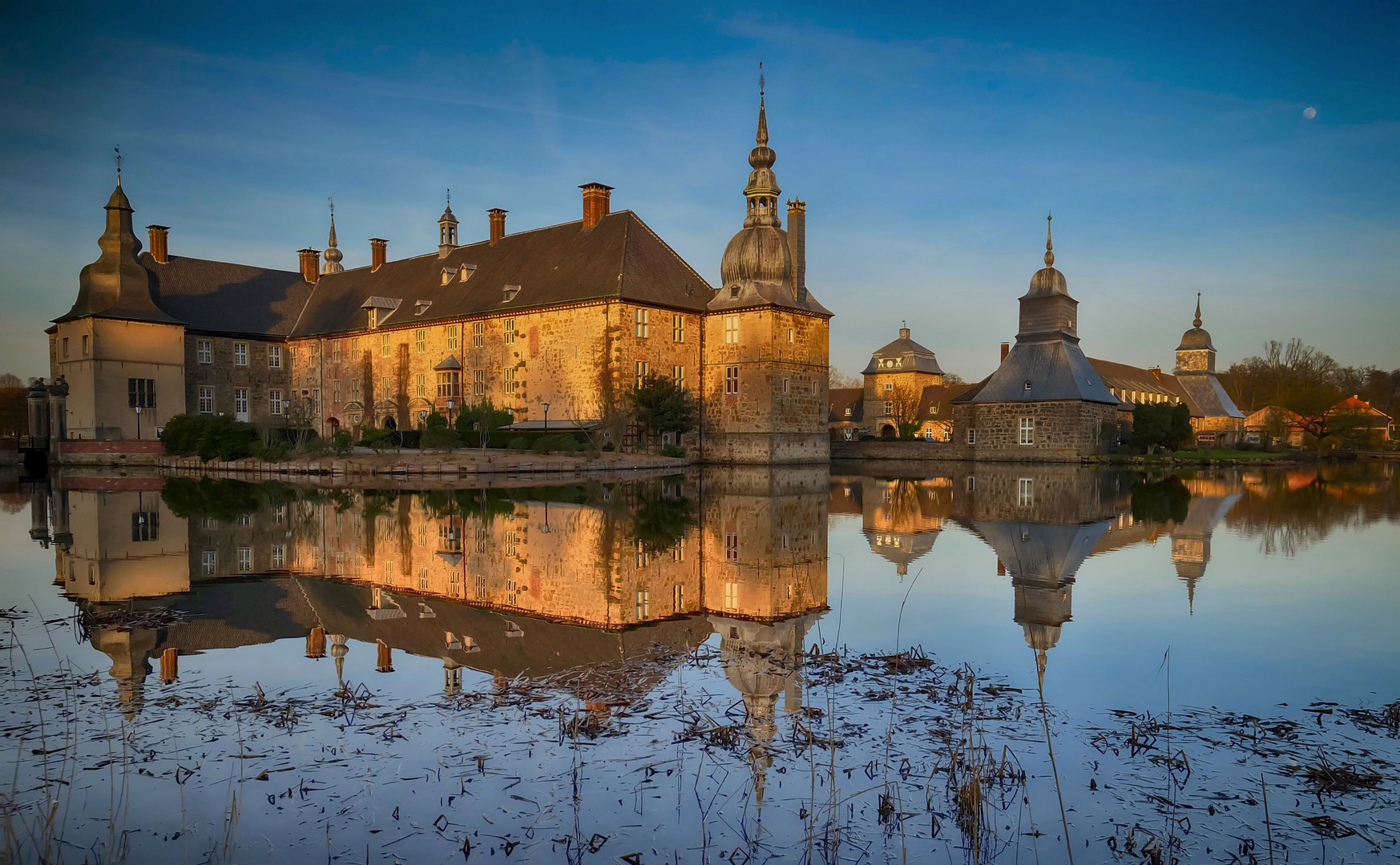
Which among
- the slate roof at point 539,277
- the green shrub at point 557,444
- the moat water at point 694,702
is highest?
the slate roof at point 539,277

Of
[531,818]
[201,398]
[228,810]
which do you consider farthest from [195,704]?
[201,398]

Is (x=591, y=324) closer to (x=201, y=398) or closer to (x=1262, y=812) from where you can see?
(x=201, y=398)

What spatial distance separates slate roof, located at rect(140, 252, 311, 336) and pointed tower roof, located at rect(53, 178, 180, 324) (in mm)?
1956

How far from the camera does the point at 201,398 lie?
4278 cm

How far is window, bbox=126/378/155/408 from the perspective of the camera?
38625 mm

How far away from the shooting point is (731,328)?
36062 millimetres

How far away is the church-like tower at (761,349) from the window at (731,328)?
0.10 ft

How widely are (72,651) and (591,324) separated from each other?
93.1 feet

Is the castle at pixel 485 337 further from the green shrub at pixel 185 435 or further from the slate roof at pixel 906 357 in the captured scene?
the slate roof at pixel 906 357

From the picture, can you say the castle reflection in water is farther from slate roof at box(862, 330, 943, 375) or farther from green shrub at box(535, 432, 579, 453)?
slate roof at box(862, 330, 943, 375)

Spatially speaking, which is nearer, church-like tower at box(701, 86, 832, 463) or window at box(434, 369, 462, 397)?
church-like tower at box(701, 86, 832, 463)

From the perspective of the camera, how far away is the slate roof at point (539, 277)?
35.0 metres

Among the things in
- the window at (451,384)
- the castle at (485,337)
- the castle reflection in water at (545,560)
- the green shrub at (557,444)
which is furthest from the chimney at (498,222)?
the castle reflection in water at (545,560)

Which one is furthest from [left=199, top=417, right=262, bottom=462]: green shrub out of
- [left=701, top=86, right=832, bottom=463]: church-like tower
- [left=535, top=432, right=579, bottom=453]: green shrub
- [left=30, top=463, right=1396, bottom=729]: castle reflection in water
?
[left=701, top=86, right=832, bottom=463]: church-like tower
